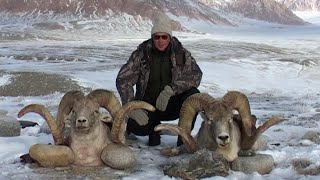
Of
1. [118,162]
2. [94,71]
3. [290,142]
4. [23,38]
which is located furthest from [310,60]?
[23,38]

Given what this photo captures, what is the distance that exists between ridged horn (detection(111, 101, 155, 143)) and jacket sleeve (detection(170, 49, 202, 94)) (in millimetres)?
972

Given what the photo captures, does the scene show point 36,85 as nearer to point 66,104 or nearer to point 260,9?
point 66,104

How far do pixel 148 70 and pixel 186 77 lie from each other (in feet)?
1.96

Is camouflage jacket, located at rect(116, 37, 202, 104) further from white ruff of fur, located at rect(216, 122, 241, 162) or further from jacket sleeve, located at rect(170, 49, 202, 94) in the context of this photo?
white ruff of fur, located at rect(216, 122, 241, 162)

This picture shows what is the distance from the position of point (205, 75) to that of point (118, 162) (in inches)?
669

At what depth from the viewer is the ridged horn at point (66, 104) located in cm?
687

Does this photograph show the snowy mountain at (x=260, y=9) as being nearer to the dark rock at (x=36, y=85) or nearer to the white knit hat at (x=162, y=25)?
the dark rock at (x=36, y=85)

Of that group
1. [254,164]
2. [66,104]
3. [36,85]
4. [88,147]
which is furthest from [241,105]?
[36,85]

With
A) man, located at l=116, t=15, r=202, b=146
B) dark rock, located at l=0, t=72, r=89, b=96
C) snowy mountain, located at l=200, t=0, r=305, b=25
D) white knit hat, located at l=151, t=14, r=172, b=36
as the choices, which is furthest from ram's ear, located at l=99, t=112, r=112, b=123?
snowy mountain, located at l=200, t=0, r=305, b=25

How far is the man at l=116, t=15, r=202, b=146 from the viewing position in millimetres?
7738

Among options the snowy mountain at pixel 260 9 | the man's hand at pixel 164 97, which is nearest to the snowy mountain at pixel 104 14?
the snowy mountain at pixel 260 9

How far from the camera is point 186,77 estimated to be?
7797 mm

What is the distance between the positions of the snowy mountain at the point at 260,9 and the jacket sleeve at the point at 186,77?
140 m

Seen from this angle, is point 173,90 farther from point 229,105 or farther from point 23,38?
point 23,38
